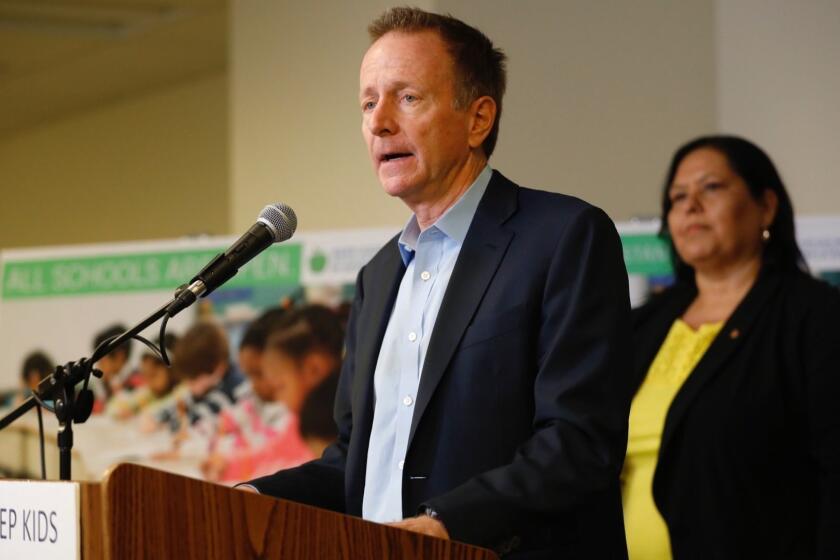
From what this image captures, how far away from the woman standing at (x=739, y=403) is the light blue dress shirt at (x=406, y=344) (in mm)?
1108

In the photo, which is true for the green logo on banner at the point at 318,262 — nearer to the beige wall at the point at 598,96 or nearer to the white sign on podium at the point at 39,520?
the beige wall at the point at 598,96

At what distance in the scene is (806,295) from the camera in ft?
9.70

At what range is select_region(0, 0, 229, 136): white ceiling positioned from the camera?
6.68 m

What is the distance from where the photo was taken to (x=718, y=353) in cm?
295

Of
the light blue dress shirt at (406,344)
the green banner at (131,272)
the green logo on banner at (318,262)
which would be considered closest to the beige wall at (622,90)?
the green logo on banner at (318,262)

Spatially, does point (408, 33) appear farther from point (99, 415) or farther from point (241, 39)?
point (241, 39)

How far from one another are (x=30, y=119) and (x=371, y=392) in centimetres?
753

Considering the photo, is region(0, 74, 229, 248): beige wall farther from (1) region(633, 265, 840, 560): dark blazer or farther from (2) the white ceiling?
(1) region(633, 265, 840, 560): dark blazer

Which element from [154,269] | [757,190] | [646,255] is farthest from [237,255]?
[154,269]

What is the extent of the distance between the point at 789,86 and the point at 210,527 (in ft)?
12.7

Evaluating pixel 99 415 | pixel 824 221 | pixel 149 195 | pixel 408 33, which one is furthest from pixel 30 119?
pixel 408 33

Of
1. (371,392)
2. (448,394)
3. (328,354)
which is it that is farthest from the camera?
(328,354)

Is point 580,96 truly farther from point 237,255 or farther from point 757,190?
point 237,255

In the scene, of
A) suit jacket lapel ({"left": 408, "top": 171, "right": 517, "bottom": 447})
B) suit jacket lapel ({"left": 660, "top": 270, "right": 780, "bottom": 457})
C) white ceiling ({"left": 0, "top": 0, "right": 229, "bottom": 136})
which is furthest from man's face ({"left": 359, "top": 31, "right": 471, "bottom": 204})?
white ceiling ({"left": 0, "top": 0, "right": 229, "bottom": 136})
